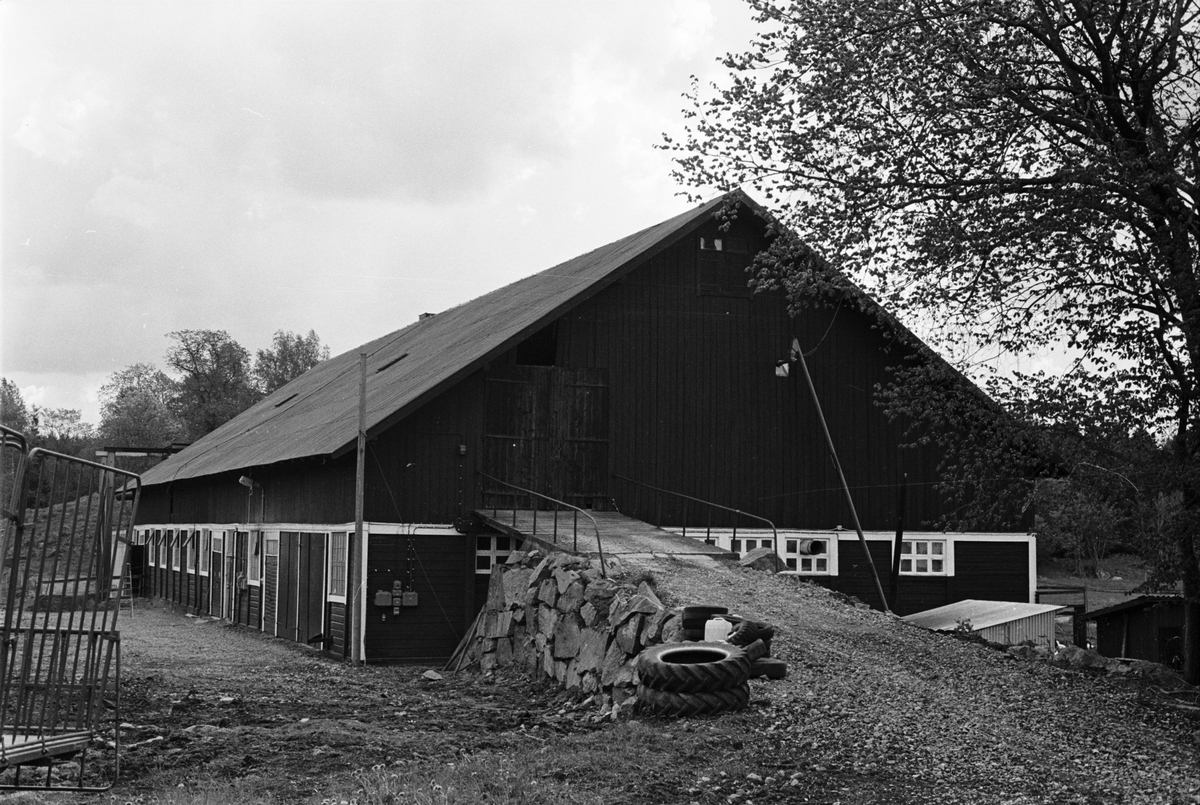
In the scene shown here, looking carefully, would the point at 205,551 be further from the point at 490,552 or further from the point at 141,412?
the point at 141,412

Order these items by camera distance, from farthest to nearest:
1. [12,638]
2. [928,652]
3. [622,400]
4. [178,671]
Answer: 1. [622,400]
2. [178,671]
3. [928,652]
4. [12,638]

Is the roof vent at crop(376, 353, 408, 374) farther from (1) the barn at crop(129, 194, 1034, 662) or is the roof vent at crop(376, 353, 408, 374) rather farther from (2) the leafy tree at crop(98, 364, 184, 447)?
(2) the leafy tree at crop(98, 364, 184, 447)

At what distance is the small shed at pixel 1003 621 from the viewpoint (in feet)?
75.0

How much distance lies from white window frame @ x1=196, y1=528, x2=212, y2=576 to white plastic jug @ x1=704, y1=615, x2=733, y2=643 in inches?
837

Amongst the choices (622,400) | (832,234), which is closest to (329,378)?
(622,400)

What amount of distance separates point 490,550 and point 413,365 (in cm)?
656

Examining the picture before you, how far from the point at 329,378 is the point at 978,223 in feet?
92.6

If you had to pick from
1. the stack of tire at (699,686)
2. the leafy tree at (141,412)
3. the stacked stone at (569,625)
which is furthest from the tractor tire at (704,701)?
the leafy tree at (141,412)

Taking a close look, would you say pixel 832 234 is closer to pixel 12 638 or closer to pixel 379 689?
pixel 379 689

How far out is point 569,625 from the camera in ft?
54.5

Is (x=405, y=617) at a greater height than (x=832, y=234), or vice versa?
(x=832, y=234)

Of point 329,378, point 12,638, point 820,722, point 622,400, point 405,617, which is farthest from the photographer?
point 329,378

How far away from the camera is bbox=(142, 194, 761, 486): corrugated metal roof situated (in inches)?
885

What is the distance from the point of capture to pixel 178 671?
18047 mm
